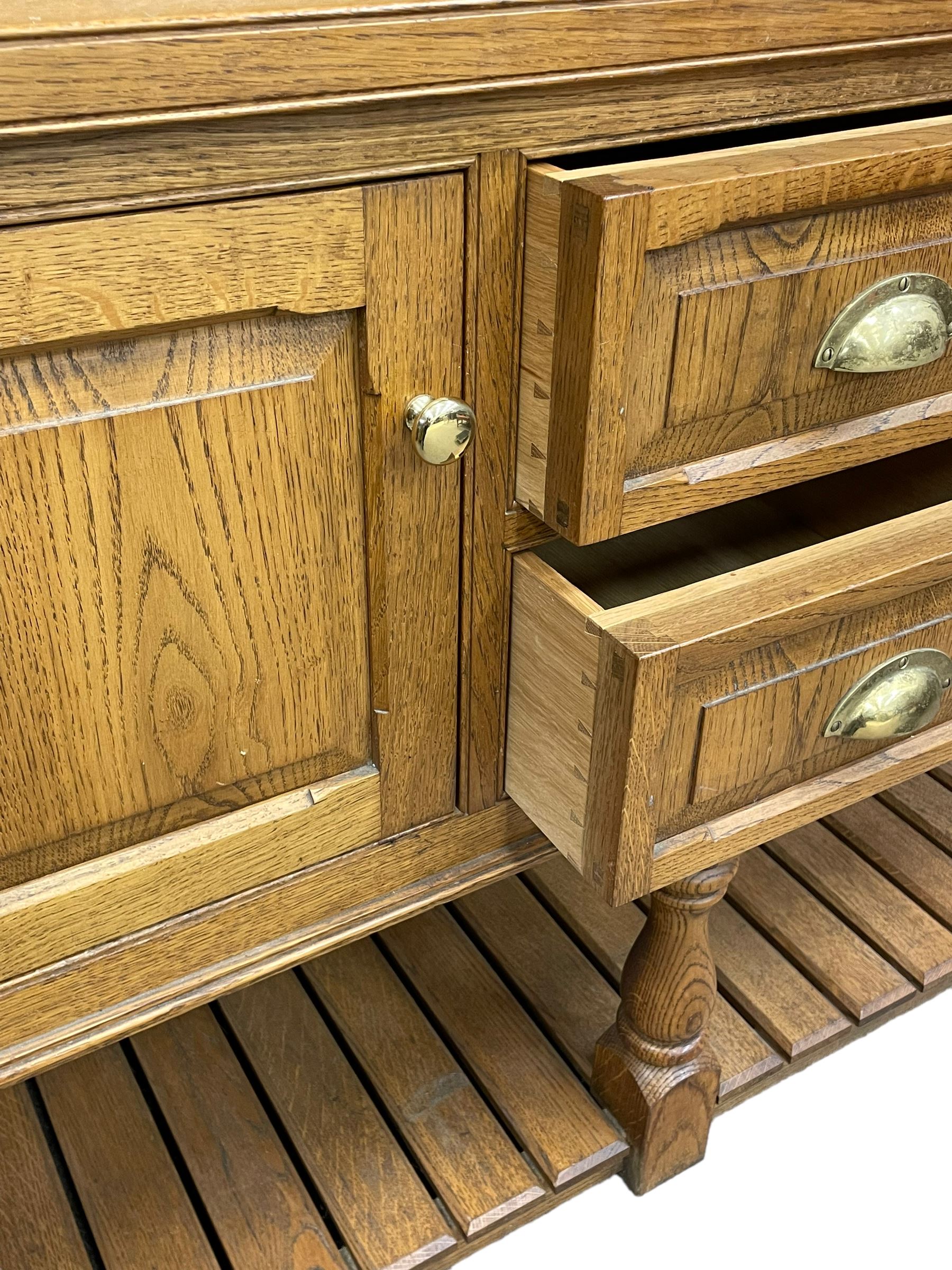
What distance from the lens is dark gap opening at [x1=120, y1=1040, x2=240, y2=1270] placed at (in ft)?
2.56

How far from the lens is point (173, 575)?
0.54m

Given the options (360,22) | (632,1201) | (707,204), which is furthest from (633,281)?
(632,1201)

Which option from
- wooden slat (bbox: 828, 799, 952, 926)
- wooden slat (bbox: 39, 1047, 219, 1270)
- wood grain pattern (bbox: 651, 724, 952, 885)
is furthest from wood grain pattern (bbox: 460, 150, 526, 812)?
wooden slat (bbox: 828, 799, 952, 926)

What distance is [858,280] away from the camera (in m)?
0.60

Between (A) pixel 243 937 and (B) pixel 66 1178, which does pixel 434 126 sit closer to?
(A) pixel 243 937

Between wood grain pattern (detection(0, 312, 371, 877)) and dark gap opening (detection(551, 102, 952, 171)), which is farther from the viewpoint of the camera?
dark gap opening (detection(551, 102, 952, 171))

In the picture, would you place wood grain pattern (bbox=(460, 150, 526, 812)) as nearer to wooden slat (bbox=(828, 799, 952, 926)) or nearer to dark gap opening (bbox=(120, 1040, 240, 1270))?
dark gap opening (bbox=(120, 1040, 240, 1270))

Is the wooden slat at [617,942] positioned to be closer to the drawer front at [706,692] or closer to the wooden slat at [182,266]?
the drawer front at [706,692]

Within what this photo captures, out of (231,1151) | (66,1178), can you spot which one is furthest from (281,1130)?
(66,1178)

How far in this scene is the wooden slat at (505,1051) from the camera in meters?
0.83

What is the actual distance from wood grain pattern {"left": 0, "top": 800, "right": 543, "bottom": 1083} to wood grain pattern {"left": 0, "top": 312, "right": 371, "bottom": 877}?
59 millimetres

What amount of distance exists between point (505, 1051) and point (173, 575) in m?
0.50

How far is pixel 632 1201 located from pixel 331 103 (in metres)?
0.71

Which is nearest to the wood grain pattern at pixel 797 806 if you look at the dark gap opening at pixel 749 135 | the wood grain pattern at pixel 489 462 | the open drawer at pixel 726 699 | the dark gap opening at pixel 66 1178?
the open drawer at pixel 726 699
